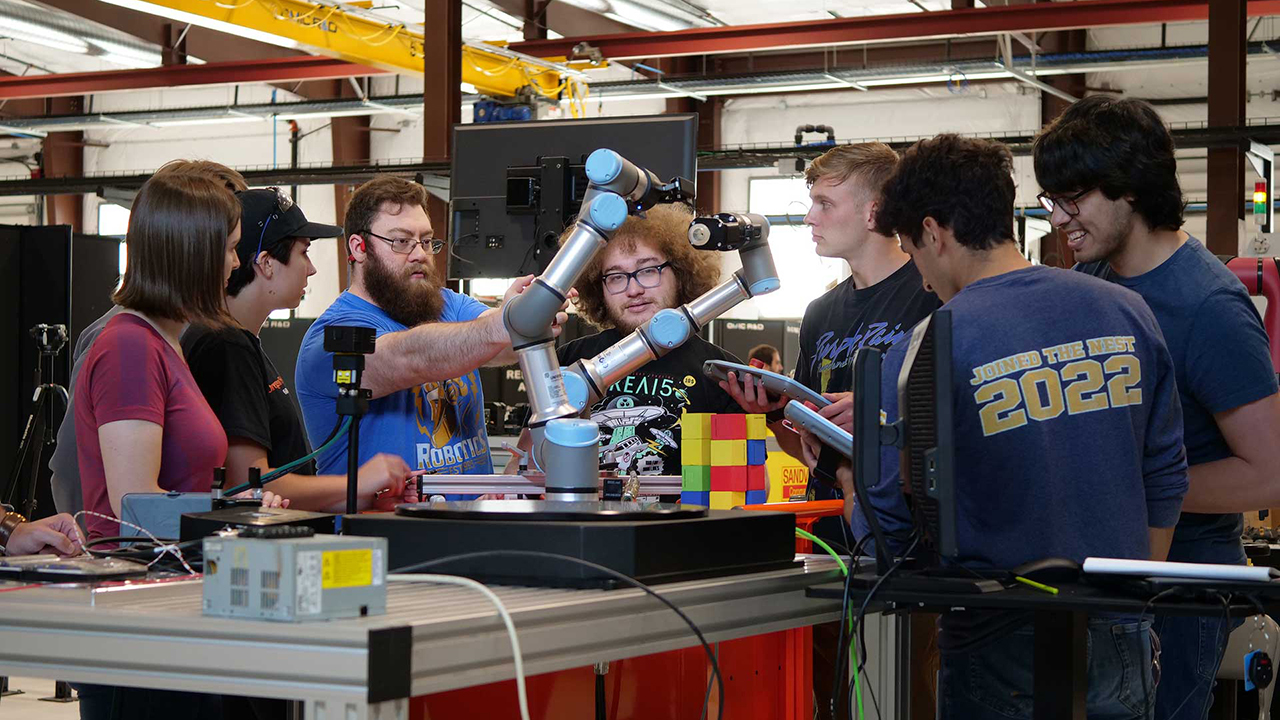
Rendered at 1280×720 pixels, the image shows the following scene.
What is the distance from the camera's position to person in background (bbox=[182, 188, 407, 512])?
88.8 inches

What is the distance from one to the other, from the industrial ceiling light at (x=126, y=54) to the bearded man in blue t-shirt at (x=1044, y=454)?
946 centimetres

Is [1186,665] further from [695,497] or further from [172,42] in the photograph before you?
[172,42]

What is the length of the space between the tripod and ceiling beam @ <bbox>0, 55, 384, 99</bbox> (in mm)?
4246

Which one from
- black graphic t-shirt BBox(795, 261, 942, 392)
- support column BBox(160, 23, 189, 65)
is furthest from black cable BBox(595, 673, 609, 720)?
support column BBox(160, 23, 189, 65)

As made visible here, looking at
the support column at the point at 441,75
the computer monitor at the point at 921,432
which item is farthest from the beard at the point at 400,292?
the support column at the point at 441,75

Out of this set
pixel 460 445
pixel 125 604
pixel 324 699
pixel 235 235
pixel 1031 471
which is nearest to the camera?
pixel 324 699

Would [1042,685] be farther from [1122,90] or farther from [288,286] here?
[1122,90]

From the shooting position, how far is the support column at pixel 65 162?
45.2 feet

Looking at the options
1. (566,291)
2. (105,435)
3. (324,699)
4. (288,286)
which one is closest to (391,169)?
(288,286)

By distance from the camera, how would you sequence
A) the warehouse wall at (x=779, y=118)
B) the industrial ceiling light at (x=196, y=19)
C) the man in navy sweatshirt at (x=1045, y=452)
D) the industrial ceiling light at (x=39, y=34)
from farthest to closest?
1. the warehouse wall at (x=779, y=118)
2. the industrial ceiling light at (x=39, y=34)
3. the industrial ceiling light at (x=196, y=19)
4. the man in navy sweatshirt at (x=1045, y=452)

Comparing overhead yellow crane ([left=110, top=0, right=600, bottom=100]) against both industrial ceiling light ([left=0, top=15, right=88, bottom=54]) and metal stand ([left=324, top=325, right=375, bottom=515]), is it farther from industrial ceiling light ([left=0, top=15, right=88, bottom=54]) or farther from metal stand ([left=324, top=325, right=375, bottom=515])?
metal stand ([left=324, top=325, right=375, bottom=515])

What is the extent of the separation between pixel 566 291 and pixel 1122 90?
34.2 feet

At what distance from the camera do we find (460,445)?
2.54m

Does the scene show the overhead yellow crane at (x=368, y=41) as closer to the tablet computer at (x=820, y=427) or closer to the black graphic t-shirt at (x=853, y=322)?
the black graphic t-shirt at (x=853, y=322)
